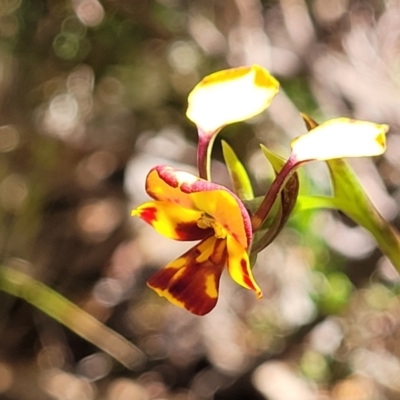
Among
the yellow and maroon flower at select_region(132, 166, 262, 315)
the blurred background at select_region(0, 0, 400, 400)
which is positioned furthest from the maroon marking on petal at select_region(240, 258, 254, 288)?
the blurred background at select_region(0, 0, 400, 400)

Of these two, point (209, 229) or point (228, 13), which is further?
point (228, 13)

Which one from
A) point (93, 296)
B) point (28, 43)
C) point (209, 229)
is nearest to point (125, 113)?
point (28, 43)

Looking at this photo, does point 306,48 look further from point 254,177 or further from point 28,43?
point 28,43

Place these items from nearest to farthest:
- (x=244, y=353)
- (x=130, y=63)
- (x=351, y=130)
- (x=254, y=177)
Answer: (x=351, y=130)
(x=244, y=353)
(x=254, y=177)
(x=130, y=63)

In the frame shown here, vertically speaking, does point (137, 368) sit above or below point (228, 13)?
below

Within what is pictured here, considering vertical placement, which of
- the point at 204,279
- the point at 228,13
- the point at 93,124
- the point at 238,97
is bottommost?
the point at 93,124

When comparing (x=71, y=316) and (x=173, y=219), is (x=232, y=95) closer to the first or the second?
(x=173, y=219)

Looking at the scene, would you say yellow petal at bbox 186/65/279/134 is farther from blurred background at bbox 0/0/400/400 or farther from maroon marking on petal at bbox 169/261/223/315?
blurred background at bbox 0/0/400/400
